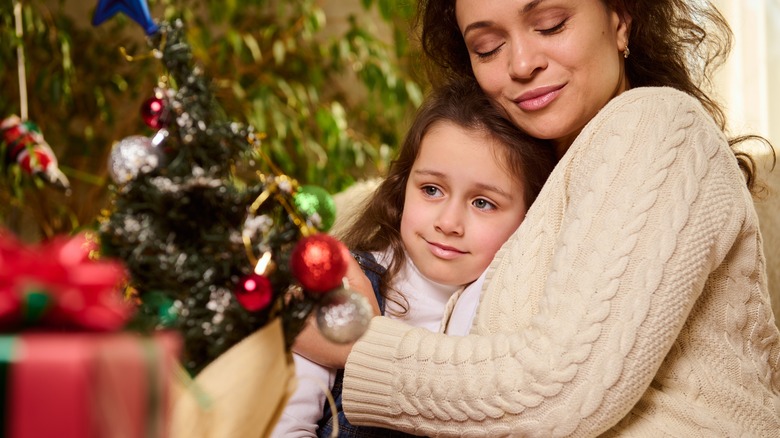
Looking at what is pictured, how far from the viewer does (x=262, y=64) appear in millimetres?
3518

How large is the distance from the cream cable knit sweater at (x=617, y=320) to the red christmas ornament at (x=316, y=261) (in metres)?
0.42

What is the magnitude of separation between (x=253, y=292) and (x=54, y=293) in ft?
0.90

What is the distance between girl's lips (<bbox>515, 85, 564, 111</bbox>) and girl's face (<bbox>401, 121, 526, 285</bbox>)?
0.50 ft

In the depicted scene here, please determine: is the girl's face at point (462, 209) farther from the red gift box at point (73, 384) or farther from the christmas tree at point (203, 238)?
the red gift box at point (73, 384)

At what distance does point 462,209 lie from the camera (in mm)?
1471

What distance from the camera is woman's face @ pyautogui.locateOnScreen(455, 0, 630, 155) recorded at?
1.29 meters

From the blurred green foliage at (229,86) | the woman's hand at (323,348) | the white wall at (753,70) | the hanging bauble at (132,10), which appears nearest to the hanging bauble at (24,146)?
the hanging bauble at (132,10)

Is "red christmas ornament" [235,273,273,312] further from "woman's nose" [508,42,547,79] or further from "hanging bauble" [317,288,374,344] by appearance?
"woman's nose" [508,42,547,79]

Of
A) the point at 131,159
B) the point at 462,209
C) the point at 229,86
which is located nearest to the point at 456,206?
the point at 462,209

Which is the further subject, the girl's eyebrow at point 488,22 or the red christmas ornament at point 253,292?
the girl's eyebrow at point 488,22

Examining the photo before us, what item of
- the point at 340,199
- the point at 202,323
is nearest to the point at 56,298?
the point at 202,323

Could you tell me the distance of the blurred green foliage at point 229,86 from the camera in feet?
9.50

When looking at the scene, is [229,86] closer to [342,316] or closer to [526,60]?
[526,60]

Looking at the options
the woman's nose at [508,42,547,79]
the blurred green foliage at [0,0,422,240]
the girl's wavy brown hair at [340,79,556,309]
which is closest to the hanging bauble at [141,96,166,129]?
the woman's nose at [508,42,547,79]
